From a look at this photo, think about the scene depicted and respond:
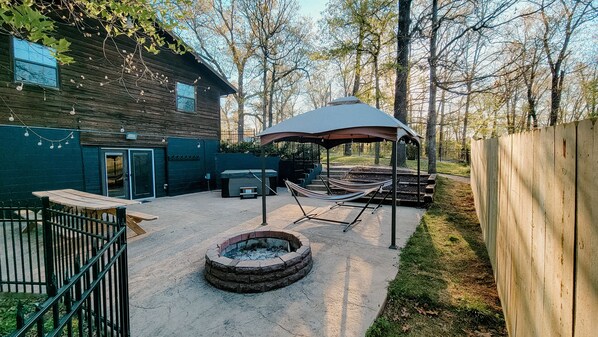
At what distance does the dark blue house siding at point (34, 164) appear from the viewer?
5828 mm

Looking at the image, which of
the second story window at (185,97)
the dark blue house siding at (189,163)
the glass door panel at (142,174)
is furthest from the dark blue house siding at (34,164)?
the second story window at (185,97)

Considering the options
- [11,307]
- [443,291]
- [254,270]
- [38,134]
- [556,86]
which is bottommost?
[11,307]

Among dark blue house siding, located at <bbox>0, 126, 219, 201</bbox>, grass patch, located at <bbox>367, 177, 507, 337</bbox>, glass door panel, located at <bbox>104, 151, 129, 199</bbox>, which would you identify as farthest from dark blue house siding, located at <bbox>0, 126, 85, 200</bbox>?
grass patch, located at <bbox>367, 177, 507, 337</bbox>

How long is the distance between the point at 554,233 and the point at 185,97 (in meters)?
10.5

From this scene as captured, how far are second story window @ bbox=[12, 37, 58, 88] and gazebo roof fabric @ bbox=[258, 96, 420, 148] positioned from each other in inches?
222

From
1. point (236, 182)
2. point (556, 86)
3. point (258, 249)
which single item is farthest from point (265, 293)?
point (556, 86)

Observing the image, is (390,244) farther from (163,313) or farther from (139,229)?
(139,229)

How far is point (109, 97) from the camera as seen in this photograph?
7.62m

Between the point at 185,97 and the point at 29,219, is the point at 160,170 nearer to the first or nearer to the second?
the point at 185,97

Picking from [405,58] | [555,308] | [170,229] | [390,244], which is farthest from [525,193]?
[405,58]

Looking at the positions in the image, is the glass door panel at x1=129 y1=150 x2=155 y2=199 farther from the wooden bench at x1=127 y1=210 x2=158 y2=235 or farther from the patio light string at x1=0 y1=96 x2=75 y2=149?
the wooden bench at x1=127 y1=210 x2=158 y2=235

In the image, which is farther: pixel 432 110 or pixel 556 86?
pixel 556 86

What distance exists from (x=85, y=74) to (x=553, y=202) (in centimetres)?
948

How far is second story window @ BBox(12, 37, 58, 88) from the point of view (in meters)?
6.00
